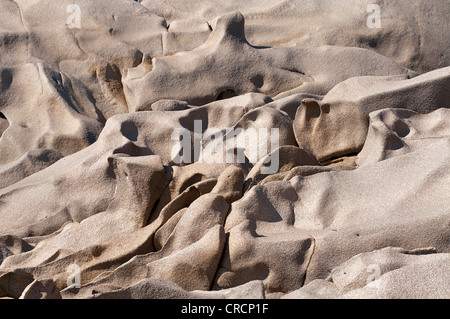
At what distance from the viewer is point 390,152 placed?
17.2ft

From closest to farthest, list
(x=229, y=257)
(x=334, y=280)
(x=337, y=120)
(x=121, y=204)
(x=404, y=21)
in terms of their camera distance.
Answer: (x=334, y=280)
(x=229, y=257)
(x=121, y=204)
(x=337, y=120)
(x=404, y=21)

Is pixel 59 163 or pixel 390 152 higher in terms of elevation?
pixel 390 152

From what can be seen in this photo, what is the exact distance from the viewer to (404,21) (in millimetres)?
7555

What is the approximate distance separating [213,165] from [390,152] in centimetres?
106

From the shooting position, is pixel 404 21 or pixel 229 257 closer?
pixel 229 257

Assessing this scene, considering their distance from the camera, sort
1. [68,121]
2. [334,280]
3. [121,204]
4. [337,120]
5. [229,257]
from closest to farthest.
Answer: [334,280]
[229,257]
[121,204]
[337,120]
[68,121]

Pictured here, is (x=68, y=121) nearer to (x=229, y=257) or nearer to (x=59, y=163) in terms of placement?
(x=59, y=163)

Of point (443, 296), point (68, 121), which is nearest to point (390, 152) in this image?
point (443, 296)

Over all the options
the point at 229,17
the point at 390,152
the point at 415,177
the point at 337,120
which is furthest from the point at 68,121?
the point at 415,177

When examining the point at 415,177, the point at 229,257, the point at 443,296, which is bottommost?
the point at 229,257
